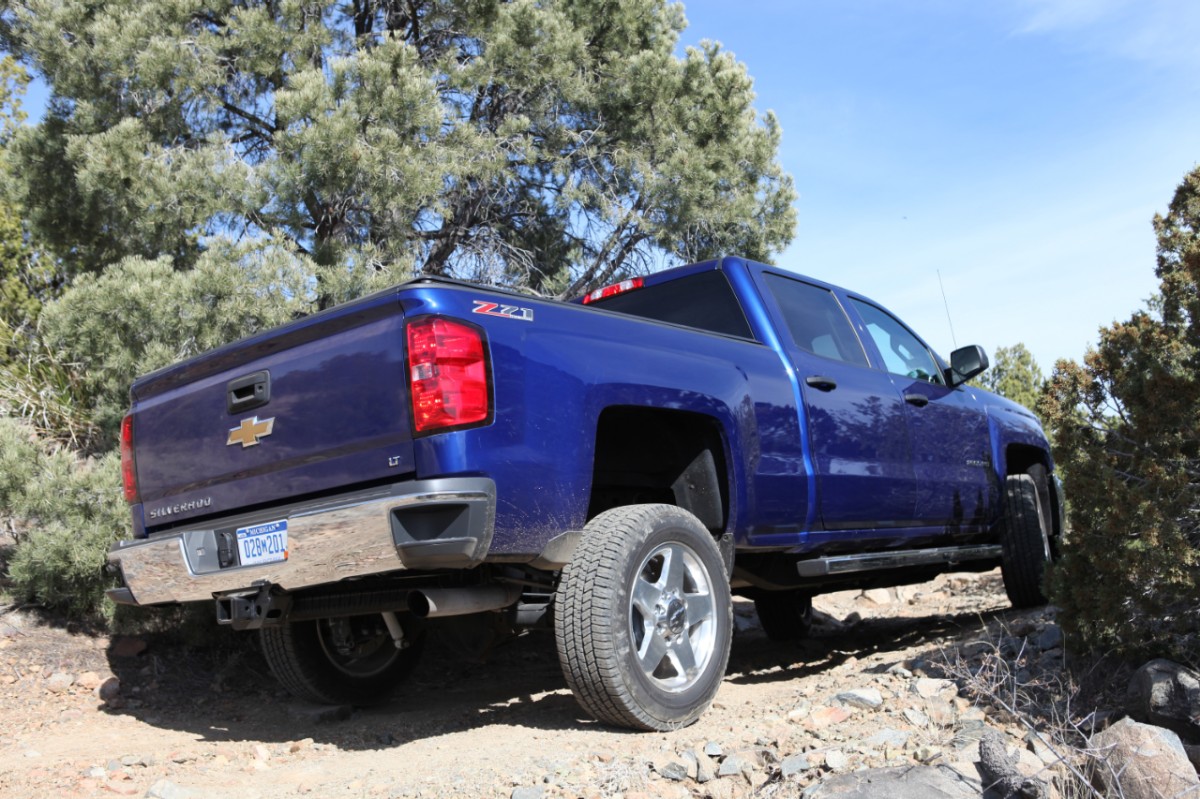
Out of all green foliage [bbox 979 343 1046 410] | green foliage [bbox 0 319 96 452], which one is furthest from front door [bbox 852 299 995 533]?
green foliage [bbox 979 343 1046 410]

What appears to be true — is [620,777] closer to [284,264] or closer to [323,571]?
[323,571]

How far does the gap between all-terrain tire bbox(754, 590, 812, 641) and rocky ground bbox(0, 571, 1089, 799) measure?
7.4 inches

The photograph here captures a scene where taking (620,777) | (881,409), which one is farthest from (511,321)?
(881,409)

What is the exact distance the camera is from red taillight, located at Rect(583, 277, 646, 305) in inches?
212

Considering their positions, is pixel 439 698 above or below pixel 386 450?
below

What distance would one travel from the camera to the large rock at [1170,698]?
338 cm

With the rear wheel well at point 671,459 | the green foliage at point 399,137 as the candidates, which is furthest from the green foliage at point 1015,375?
the rear wheel well at point 671,459

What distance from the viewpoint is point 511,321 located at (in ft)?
11.3

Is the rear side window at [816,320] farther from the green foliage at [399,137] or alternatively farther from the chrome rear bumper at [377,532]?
the green foliage at [399,137]

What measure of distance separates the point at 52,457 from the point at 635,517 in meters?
4.47

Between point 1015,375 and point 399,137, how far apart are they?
45.9 ft

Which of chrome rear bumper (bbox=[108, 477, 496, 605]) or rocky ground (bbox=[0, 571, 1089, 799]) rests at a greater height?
chrome rear bumper (bbox=[108, 477, 496, 605])

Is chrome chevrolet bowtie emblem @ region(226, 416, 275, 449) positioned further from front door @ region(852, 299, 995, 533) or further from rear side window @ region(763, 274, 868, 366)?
front door @ region(852, 299, 995, 533)

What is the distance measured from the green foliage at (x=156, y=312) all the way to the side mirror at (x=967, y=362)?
445 centimetres
